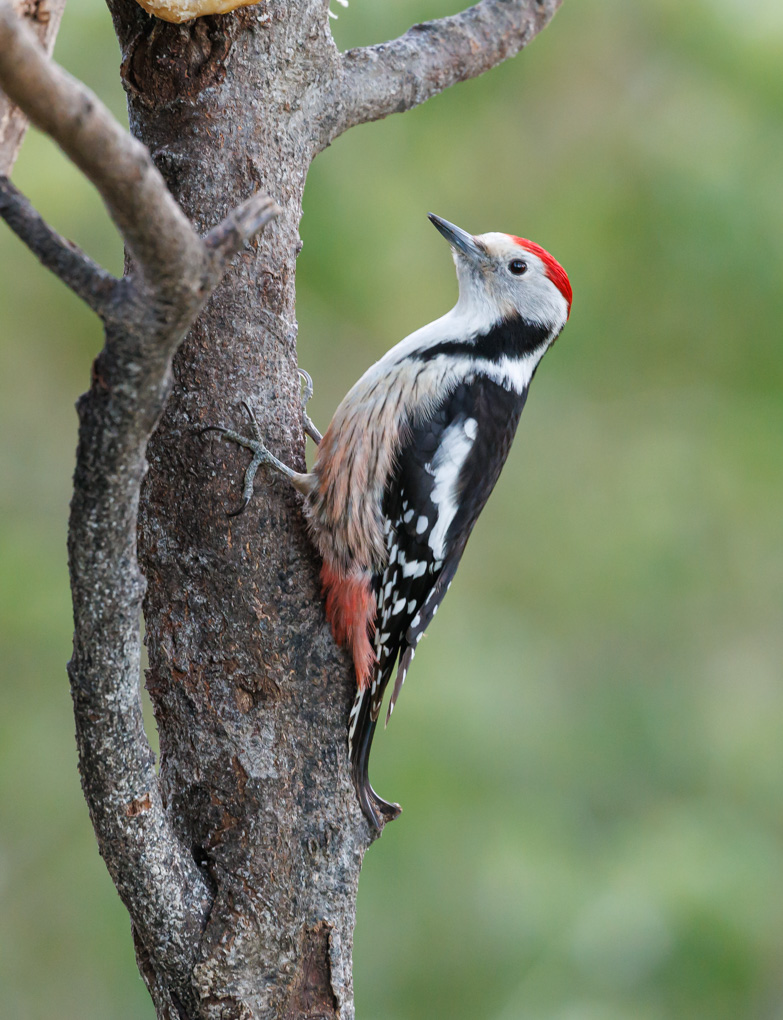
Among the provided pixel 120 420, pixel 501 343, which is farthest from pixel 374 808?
pixel 501 343

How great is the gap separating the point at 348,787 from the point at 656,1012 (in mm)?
2685

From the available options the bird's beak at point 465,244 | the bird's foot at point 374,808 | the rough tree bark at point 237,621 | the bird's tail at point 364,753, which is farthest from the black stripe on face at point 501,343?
the bird's foot at point 374,808

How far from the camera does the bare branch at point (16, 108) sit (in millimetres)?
1317

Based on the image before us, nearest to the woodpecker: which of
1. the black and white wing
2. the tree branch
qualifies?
the black and white wing

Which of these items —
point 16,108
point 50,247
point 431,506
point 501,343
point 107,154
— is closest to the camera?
point 107,154

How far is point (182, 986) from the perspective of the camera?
5.12 ft

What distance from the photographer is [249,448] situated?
1.67 meters

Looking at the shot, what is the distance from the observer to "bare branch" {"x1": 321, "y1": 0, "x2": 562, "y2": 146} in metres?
1.93

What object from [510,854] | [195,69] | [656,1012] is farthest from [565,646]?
[195,69]

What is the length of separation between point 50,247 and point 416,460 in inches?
43.9

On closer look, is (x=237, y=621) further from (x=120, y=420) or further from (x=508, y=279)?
(x=508, y=279)

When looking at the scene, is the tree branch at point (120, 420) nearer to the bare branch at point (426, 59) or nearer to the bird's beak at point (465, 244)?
the bare branch at point (426, 59)

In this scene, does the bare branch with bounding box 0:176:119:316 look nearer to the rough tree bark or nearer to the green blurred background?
the rough tree bark

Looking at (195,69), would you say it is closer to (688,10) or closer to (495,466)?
(495,466)
